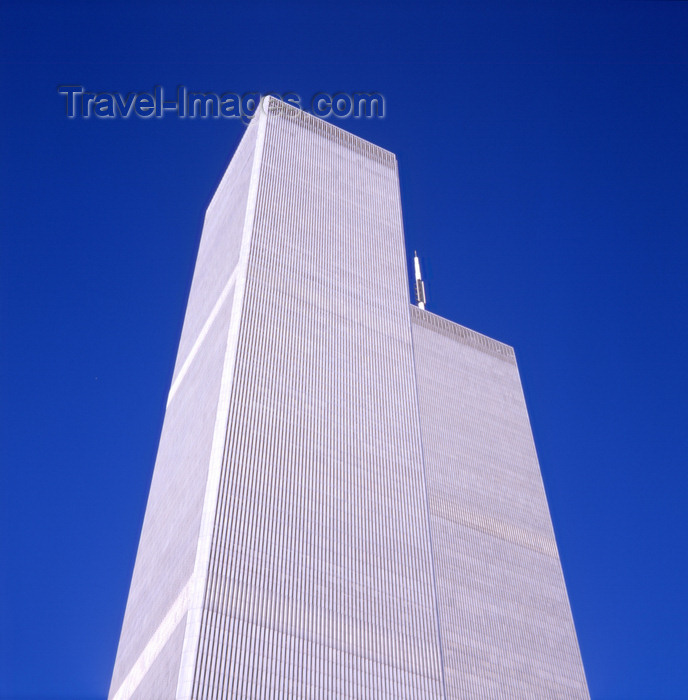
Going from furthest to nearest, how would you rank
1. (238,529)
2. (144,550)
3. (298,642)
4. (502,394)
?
(502,394) < (144,550) < (238,529) < (298,642)

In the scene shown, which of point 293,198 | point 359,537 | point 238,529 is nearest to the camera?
point 238,529

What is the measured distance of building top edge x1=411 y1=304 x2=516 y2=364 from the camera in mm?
122500

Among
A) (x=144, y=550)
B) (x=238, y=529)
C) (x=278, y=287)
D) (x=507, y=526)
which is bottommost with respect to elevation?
A: (x=238, y=529)

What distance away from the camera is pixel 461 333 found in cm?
12488

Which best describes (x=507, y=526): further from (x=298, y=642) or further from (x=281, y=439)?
(x=298, y=642)

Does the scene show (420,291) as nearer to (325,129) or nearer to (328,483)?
(325,129)

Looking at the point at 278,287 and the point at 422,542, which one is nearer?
the point at 422,542

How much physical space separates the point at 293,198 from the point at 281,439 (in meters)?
35.3

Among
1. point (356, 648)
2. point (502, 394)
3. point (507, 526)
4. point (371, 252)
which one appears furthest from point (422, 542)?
point (502, 394)

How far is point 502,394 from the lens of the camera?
121 m

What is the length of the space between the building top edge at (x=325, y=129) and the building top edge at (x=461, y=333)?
70.6 ft

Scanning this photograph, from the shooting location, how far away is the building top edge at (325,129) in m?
107

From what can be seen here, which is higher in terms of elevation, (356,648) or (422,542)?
(422,542)

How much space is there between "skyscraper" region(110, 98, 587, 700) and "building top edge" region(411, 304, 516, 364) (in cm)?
57
